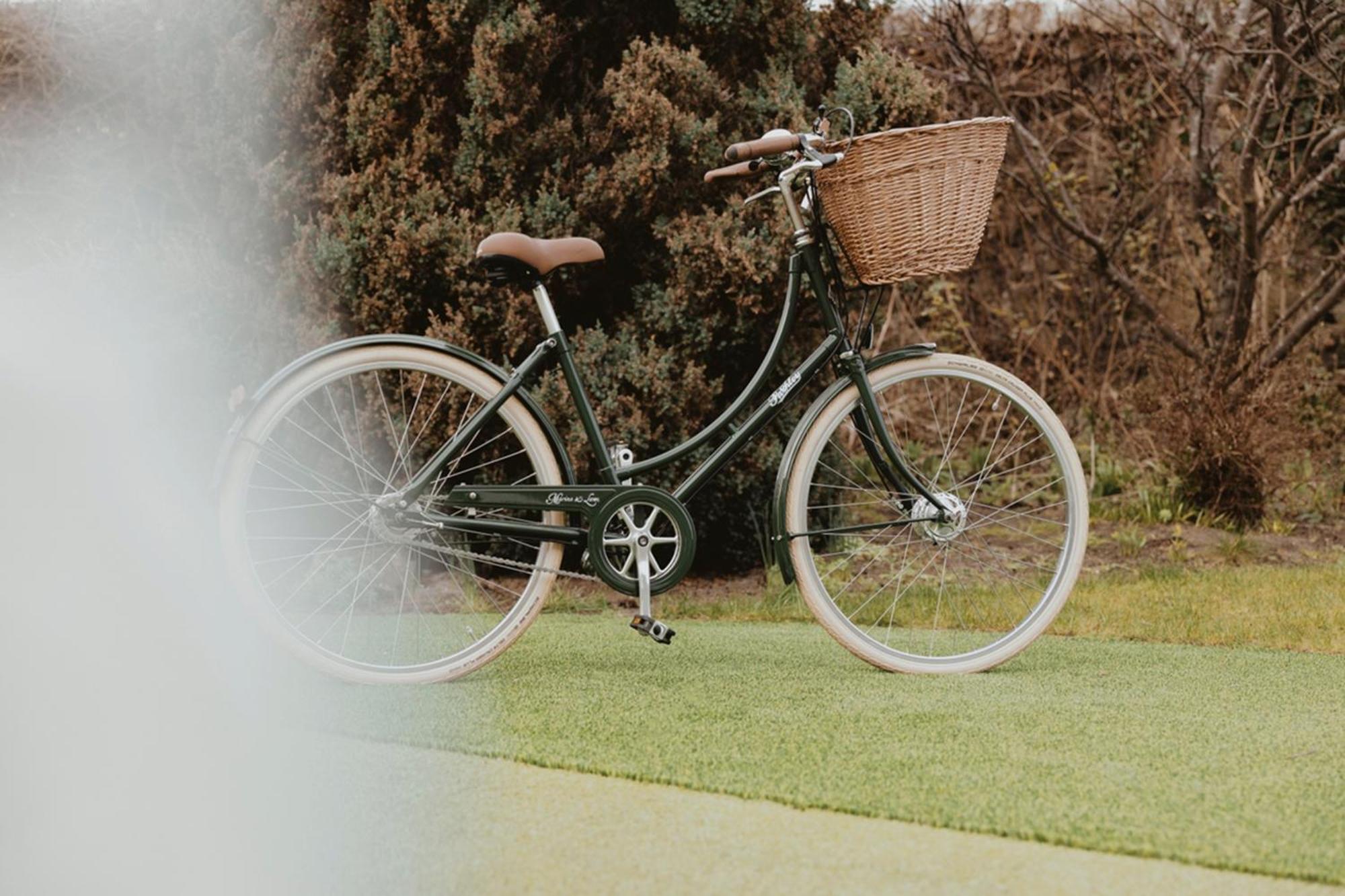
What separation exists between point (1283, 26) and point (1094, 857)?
497 centimetres

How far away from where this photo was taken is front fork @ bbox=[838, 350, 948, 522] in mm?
3408

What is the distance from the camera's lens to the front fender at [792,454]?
3.35m

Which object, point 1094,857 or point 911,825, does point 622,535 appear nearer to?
point 911,825

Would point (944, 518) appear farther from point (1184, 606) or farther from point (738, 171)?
point (1184, 606)

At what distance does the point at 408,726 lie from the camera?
111 inches

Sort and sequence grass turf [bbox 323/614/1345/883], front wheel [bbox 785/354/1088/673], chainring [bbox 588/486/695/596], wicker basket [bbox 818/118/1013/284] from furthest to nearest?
front wheel [bbox 785/354/1088/673]
chainring [bbox 588/486/695/596]
wicker basket [bbox 818/118/1013/284]
grass turf [bbox 323/614/1345/883]

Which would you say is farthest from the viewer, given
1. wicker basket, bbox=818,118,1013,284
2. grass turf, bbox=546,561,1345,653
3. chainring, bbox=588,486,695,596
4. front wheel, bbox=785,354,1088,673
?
grass turf, bbox=546,561,1345,653

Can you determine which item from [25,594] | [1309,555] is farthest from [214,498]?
[1309,555]

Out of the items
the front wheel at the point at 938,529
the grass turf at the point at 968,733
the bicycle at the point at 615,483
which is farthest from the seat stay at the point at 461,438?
the front wheel at the point at 938,529

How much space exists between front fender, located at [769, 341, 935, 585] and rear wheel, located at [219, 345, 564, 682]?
0.53 metres

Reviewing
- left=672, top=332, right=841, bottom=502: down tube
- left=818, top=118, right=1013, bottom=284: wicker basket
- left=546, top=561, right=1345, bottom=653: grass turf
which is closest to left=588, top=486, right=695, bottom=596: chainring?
left=672, top=332, right=841, bottom=502: down tube

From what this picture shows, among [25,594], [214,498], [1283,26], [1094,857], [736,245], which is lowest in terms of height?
[1094,857]

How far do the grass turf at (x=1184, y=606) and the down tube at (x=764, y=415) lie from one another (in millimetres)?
1265

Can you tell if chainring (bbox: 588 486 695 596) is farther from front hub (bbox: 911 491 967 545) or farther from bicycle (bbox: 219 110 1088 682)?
front hub (bbox: 911 491 967 545)
